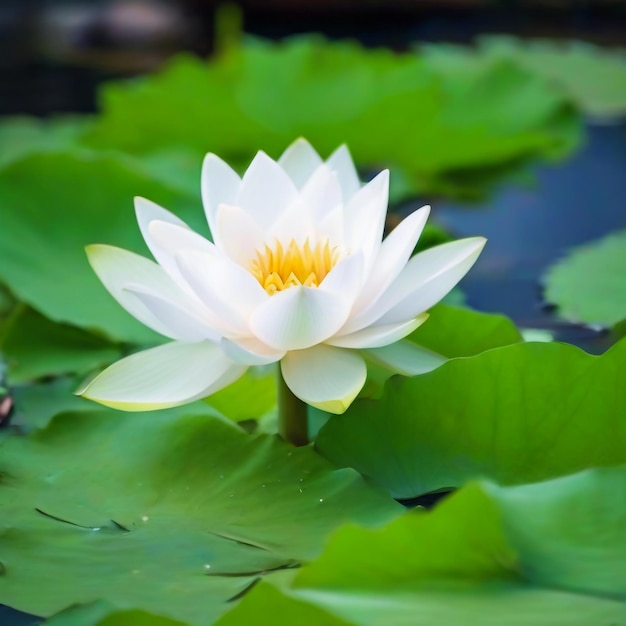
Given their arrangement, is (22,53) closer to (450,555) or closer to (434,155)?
(434,155)

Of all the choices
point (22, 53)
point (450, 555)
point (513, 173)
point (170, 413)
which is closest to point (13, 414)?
point (170, 413)

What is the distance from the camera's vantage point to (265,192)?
2.60ft

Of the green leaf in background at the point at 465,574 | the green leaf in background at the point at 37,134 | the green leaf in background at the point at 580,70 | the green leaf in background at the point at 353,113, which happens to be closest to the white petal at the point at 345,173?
the green leaf in background at the point at 465,574

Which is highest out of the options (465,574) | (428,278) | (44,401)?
(428,278)

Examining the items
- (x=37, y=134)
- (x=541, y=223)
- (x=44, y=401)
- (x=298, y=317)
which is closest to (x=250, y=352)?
(x=298, y=317)

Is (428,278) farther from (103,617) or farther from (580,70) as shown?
(580,70)

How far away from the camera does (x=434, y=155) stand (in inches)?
66.2

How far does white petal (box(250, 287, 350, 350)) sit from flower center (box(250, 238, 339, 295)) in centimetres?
6

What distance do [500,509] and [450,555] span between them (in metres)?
0.04

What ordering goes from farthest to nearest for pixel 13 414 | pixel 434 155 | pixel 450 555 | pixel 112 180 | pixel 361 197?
pixel 434 155, pixel 112 180, pixel 13 414, pixel 361 197, pixel 450 555

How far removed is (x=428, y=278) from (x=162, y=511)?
26 cm

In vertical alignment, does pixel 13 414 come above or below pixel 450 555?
below

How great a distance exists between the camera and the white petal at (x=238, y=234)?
0.75 metres

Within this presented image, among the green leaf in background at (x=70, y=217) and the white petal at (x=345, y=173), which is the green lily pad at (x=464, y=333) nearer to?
the white petal at (x=345, y=173)
